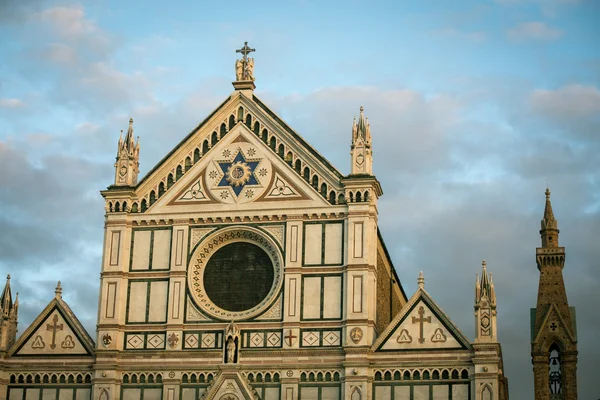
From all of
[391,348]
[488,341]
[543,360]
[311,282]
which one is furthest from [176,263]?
[543,360]

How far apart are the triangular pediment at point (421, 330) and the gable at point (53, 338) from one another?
1133 cm

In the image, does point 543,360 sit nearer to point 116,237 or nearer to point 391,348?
point 391,348

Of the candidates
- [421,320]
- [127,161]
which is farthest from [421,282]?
[127,161]

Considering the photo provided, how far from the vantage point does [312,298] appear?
43.6 m

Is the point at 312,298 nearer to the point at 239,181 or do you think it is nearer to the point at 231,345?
the point at 231,345

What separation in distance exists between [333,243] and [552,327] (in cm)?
2198

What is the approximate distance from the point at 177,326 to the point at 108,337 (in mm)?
2640

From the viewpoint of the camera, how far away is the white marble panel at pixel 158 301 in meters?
44.5

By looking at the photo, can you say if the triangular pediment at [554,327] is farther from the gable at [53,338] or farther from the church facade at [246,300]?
the gable at [53,338]

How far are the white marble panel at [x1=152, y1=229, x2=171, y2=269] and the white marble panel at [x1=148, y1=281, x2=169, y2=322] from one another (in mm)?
740

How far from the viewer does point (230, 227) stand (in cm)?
4519

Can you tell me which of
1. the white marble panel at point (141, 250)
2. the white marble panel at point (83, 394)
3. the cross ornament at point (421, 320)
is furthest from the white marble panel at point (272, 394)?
the white marble panel at point (141, 250)

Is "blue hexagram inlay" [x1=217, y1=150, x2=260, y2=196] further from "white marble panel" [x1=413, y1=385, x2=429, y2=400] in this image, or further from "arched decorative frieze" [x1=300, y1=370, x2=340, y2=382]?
"white marble panel" [x1=413, y1=385, x2=429, y2=400]

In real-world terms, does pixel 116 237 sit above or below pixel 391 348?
above
